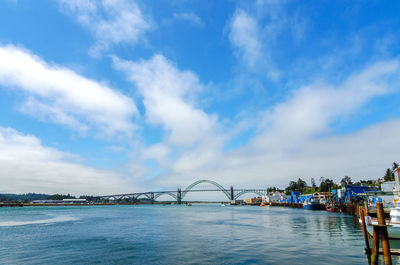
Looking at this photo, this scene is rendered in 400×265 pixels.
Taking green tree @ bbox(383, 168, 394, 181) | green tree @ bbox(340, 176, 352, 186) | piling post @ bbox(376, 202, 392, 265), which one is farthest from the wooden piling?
green tree @ bbox(340, 176, 352, 186)

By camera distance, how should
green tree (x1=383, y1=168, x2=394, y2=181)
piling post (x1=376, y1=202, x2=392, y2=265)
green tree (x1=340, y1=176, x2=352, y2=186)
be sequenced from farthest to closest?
green tree (x1=340, y1=176, x2=352, y2=186) < green tree (x1=383, y1=168, x2=394, y2=181) < piling post (x1=376, y1=202, x2=392, y2=265)

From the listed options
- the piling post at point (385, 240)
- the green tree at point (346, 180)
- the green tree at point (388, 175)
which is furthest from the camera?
the green tree at point (346, 180)

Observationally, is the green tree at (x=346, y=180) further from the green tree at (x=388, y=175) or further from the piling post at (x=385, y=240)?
the piling post at (x=385, y=240)

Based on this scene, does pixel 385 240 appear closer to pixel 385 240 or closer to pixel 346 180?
pixel 385 240

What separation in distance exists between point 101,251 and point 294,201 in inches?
6559

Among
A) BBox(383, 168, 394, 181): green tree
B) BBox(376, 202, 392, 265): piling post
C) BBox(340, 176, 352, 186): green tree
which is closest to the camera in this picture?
BBox(376, 202, 392, 265): piling post

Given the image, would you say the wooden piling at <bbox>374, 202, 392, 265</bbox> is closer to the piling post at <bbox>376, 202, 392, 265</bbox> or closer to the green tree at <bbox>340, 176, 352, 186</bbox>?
the piling post at <bbox>376, 202, 392, 265</bbox>

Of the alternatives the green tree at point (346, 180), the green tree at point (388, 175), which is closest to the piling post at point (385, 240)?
the green tree at point (388, 175)

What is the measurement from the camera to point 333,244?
26516 mm

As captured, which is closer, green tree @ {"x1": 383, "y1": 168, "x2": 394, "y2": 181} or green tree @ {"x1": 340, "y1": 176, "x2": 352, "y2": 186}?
green tree @ {"x1": 383, "y1": 168, "x2": 394, "y2": 181}

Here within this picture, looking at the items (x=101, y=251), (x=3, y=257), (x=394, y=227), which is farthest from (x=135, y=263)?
(x=394, y=227)

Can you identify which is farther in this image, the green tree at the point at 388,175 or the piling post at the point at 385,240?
the green tree at the point at 388,175

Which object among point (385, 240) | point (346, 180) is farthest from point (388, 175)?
point (385, 240)

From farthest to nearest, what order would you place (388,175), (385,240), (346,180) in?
(346,180) < (388,175) < (385,240)
